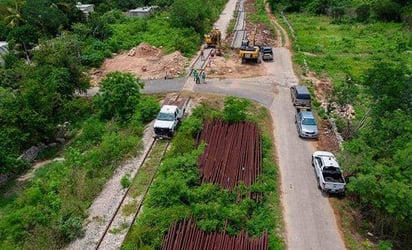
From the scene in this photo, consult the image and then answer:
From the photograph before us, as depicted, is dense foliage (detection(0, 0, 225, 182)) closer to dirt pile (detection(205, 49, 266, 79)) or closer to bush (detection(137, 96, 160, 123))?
bush (detection(137, 96, 160, 123))

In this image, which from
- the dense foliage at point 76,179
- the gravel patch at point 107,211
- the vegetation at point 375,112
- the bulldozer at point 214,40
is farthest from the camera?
the bulldozer at point 214,40

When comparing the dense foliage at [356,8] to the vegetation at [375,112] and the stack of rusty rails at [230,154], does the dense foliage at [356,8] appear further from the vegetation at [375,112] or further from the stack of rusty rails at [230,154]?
the stack of rusty rails at [230,154]

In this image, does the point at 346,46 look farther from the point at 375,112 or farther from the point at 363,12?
the point at 375,112

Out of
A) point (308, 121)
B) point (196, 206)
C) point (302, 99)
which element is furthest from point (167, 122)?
point (302, 99)

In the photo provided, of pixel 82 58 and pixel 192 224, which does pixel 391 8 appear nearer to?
pixel 82 58

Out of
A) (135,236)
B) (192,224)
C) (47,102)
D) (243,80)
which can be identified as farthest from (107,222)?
(243,80)

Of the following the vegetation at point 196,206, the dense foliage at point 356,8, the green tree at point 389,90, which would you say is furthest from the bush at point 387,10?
the vegetation at point 196,206
